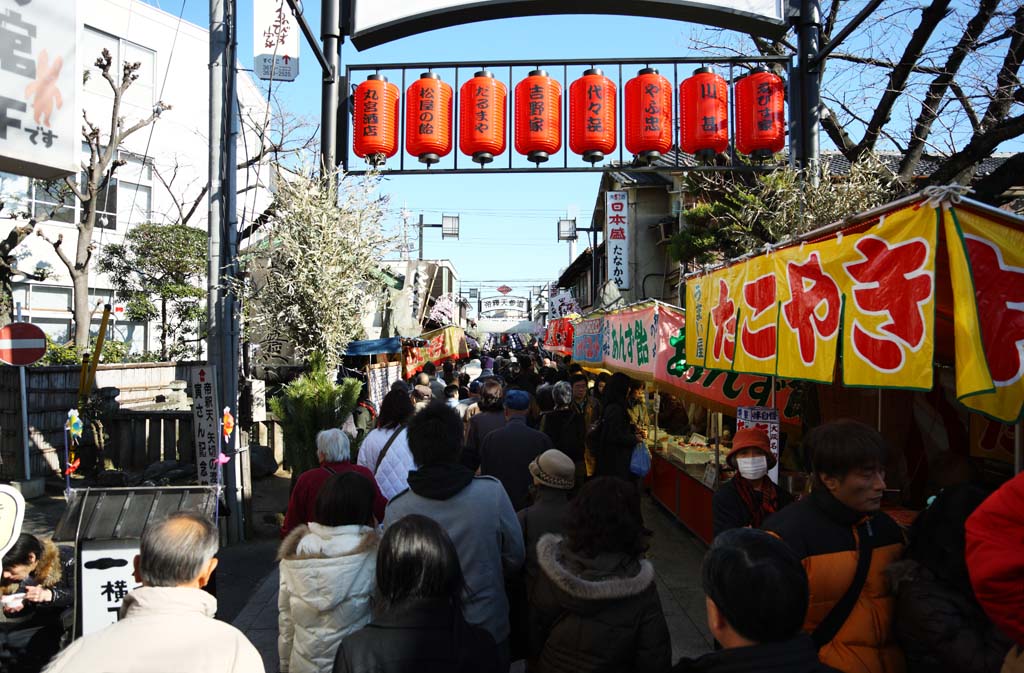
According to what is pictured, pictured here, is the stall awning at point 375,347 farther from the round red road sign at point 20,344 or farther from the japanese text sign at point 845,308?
the japanese text sign at point 845,308

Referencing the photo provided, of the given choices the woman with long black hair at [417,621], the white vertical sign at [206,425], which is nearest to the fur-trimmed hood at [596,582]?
the woman with long black hair at [417,621]

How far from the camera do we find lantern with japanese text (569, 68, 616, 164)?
379 inches

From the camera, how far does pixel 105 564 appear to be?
12.5 ft

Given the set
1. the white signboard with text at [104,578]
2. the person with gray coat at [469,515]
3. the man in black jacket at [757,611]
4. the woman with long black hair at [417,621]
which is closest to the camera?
the man in black jacket at [757,611]

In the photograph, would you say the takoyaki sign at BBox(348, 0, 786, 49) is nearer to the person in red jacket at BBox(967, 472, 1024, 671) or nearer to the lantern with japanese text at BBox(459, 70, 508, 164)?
the lantern with japanese text at BBox(459, 70, 508, 164)

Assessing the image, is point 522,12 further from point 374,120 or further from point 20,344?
point 20,344

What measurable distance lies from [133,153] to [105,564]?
67.6 feet

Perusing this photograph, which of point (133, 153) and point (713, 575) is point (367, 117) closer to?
point (713, 575)

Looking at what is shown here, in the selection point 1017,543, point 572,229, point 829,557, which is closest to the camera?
point 1017,543

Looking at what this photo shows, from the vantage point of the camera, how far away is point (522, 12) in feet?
32.9

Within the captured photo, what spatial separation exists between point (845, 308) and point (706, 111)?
6.84 m

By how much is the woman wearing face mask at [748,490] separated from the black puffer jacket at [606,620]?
3.50ft

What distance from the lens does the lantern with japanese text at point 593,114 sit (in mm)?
9625

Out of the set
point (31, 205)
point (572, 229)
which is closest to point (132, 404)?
point (31, 205)
